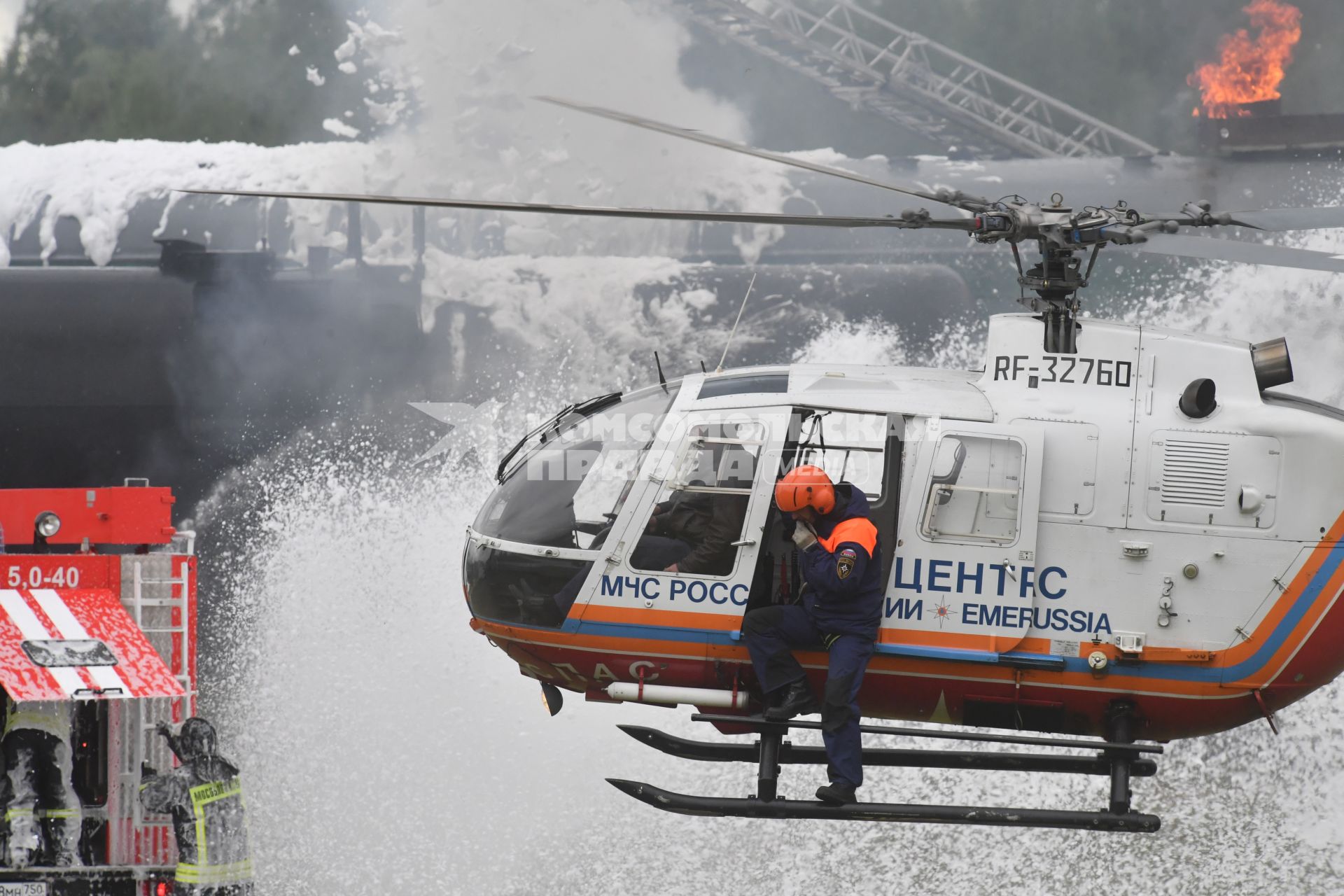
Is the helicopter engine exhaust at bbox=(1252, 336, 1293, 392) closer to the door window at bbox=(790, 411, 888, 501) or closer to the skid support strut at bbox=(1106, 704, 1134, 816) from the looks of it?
the skid support strut at bbox=(1106, 704, 1134, 816)

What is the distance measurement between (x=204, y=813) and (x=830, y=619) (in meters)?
3.60

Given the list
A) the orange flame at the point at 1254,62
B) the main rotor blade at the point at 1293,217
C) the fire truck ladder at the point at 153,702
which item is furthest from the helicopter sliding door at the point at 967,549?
the orange flame at the point at 1254,62

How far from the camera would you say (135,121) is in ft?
56.4

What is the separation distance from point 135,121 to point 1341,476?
15905 mm

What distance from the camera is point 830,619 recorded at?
18.8 ft

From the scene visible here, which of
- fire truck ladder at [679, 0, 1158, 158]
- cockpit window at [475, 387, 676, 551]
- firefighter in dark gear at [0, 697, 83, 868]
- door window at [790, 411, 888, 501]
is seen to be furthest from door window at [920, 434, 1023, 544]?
fire truck ladder at [679, 0, 1158, 158]

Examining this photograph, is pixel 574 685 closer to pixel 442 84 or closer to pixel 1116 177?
pixel 1116 177

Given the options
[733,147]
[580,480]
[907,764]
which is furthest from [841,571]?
[733,147]

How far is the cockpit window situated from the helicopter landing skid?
102 cm

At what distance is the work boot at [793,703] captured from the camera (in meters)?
5.91

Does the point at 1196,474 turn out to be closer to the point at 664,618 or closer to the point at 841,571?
the point at 841,571

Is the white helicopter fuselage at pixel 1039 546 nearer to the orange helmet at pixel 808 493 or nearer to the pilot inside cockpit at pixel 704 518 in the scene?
the pilot inside cockpit at pixel 704 518

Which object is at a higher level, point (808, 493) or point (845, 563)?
point (808, 493)

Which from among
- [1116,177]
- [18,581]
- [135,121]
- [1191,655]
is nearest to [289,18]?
[135,121]
